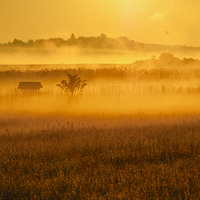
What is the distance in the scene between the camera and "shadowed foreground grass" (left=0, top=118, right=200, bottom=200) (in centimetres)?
396

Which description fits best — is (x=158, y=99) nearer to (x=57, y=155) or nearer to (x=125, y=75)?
(x=125, y=75)

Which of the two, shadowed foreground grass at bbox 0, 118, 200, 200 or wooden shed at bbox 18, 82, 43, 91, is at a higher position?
wooden shed at bbox 18, 82, 43, 91

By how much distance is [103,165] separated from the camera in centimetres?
493

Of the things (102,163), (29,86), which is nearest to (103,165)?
(102,163)

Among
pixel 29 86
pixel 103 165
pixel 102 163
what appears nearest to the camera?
pixel 103 165

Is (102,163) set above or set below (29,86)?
below

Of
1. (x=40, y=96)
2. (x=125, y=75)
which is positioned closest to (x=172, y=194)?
(x=40, y=96)

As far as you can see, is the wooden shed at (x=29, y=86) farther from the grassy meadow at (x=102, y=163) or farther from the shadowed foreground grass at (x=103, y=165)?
the shadowed foreground grass at (x=103, y=165)

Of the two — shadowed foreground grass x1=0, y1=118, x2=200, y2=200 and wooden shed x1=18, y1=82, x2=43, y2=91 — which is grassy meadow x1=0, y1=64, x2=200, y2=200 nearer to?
shadowed foreground grass x1=0, y1=118, x2=200, y2=200

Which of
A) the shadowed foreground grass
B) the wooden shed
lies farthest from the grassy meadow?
the wooden shed

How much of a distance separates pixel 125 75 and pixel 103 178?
61.2ft

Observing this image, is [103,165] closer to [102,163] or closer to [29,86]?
[102,163]

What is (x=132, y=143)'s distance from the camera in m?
6.25

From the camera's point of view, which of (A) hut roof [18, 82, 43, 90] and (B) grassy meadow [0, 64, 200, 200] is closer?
(B) grassy meadow [0, 64, 200, 200]
